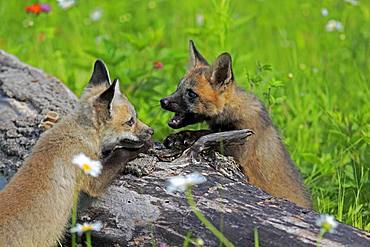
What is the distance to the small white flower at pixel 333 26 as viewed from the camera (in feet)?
29.3

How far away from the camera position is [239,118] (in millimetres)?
6227

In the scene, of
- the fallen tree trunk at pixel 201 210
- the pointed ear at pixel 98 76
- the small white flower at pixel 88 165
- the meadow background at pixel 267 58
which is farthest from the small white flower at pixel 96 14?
the small white flower at pixel 88 165

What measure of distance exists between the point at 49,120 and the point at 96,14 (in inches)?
167

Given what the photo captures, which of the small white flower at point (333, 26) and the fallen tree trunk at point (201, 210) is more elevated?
the small white flower at point (333, 26)

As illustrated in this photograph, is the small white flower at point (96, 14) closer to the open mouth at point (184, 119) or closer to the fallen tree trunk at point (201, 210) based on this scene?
the open mouth at point (184, 119)

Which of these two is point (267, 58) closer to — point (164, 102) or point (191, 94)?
point (191, 94)

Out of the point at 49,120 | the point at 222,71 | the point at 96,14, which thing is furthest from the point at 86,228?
the point at 96,14

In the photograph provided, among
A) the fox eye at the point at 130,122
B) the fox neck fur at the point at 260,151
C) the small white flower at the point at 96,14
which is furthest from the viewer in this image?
the small white flower at the point at 96,14

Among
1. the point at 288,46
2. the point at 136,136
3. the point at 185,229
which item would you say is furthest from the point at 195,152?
the point at 288,46

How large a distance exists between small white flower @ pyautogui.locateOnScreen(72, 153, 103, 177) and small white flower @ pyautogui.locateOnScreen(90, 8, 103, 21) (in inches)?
211

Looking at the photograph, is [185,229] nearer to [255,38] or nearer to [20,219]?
[20,219]

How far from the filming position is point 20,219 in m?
4.80

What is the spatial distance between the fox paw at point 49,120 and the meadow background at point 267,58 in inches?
36.9

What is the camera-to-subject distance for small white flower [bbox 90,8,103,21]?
10203 millimetres
